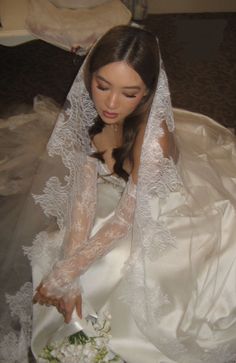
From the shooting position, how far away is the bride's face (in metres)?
1.10

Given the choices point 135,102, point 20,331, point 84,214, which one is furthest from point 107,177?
point 20,331

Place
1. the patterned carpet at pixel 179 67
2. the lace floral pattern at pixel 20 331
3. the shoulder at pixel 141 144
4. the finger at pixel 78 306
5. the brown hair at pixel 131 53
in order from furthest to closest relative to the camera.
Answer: the patterned carpet at pixel 179 67 → the lace floral pattern at pixel 20 331 → the finger at pixel 78 306 → the shoulder at pixel 141 144 → the brown hair at pixel 131 53

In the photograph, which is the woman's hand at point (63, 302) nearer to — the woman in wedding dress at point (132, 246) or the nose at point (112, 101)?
the woman in wedding dress at point (132, 246)

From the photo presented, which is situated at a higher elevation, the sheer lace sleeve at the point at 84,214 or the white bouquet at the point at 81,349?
the sheer lace sleeve at the point at 84,214

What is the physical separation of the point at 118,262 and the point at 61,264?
19cm

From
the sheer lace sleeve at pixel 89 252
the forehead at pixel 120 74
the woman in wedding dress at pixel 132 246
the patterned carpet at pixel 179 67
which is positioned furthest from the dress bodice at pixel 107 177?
the patterned carpet at pixel 179 67

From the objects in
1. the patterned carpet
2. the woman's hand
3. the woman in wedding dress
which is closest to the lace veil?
the woman in wedding dress

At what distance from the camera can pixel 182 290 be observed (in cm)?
138

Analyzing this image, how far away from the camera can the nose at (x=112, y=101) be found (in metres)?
1.15

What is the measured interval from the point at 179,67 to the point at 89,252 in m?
2.37

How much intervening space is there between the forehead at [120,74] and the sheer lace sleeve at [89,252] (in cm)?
35

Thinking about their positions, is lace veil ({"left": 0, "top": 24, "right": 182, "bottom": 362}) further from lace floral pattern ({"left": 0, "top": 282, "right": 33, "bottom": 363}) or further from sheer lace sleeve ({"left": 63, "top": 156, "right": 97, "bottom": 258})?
lace floral pattern ({"left": 0, "top": 282, "right": 33, "bottom": 363})

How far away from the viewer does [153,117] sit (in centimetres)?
112

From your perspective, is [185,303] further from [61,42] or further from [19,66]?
[19,66]
